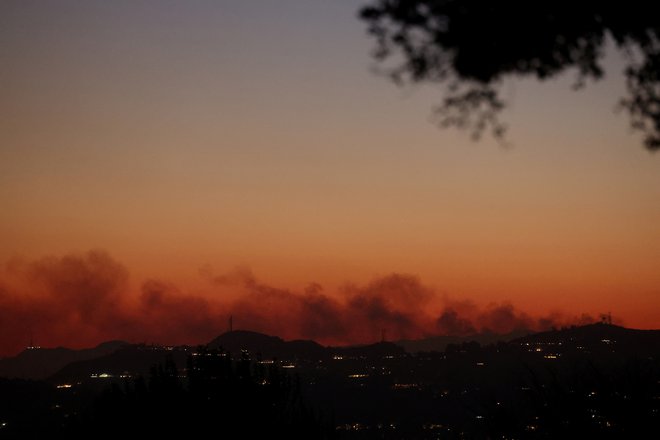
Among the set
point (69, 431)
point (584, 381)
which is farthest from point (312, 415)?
point (584, 381)

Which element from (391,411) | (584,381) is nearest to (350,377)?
(391,411)

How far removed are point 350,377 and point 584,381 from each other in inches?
5706

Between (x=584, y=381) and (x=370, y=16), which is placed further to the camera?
(x=584, y=381)

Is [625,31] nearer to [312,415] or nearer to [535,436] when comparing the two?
[535,436]

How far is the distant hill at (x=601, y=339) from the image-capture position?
503ft

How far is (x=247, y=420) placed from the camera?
20.2 meters

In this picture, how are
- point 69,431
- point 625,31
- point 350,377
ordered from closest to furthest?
point 625,31 → point 69,431 → point 350,377

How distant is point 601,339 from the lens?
167m

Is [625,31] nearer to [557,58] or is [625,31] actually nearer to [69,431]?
[557,58]

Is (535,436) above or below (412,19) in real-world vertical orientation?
below

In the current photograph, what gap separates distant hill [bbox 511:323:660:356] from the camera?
153 m

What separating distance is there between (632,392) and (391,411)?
11028 centimetres

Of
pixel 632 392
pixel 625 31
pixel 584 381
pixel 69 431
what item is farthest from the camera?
pixel 69 431

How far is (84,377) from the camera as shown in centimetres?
16988
